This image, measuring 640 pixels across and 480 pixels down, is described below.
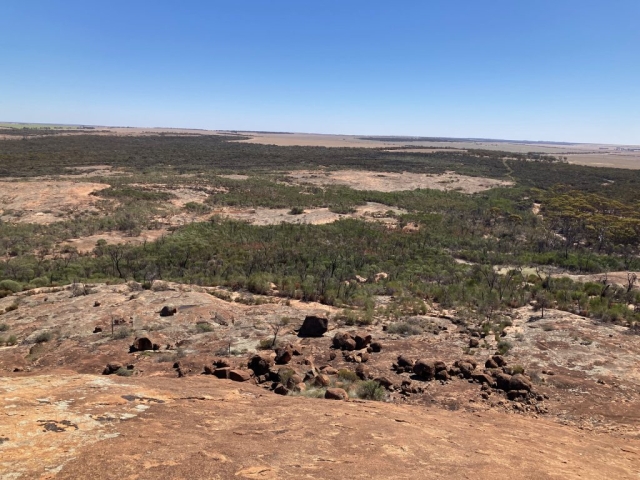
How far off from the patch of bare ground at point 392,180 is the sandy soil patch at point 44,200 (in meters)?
25.6

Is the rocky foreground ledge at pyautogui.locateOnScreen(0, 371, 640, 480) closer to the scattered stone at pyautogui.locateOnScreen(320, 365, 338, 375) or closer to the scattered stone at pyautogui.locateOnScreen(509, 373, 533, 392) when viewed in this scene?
the scattered stone at pyautogui.locateOnScreen(509, 373, 533, 392)

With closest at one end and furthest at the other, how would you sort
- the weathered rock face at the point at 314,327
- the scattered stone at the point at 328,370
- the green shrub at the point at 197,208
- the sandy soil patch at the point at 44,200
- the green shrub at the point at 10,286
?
the scattered stone at the point at 328,370 → the weathered rock face at the point at 314,327 → the green shrub at the point at 10,286 → the sandy soil patch at the point at 44,200 → the green shrub at the point at 197,208

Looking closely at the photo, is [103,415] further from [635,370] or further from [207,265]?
[207,265]

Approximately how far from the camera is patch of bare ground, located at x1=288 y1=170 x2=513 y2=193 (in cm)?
5447

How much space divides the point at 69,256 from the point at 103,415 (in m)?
18.8

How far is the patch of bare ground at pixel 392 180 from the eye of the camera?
179 ft

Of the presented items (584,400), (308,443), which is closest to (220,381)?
(308,443)

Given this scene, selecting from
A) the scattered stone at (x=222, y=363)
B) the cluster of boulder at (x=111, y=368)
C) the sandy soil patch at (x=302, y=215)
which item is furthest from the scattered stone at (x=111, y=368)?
the sandy soil patch at (x=302, y=215)

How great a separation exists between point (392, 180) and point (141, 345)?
174 ft

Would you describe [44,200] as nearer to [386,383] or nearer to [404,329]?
[404,329]

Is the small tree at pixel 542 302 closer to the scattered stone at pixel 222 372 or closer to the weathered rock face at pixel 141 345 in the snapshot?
the scattered stone at pixel 222 372

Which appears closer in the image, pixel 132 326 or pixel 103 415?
pixel 103 415

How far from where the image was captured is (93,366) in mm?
10055

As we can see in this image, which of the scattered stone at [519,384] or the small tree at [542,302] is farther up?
the scattered stone at [519,384]
